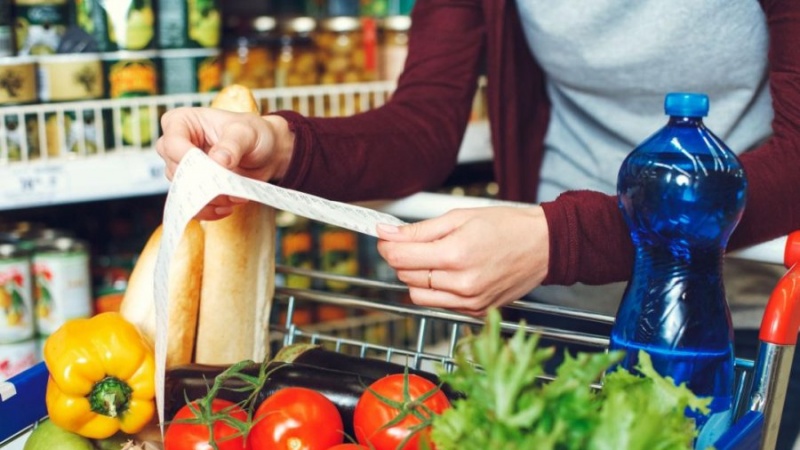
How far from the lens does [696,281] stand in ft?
2.80

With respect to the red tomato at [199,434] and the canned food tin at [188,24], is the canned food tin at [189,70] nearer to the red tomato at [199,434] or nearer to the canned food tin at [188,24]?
the canned food tin at [188,24]

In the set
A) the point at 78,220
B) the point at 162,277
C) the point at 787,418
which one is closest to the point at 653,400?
the point at 162,277

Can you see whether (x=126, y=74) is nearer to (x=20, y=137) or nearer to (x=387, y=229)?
(x=20, y=137)

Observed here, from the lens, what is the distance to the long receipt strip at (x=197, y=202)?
805mm

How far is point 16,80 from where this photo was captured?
1.47 meters

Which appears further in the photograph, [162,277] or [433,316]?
[433,316]

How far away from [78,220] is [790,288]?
140cm

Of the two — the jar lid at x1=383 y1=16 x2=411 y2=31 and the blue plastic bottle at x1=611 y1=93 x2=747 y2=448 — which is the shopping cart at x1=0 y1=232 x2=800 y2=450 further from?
the jar lid at x1=383 y1=16 x2=411 y2=31

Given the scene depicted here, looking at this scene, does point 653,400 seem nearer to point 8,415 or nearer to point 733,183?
point 733,183

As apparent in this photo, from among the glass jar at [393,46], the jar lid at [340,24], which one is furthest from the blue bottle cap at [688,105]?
the jar lid at [340,24]

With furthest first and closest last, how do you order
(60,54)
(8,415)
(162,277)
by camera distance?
(60,54)
(8,415)
(162,277)

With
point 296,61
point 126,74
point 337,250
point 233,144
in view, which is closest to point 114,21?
point 126,74

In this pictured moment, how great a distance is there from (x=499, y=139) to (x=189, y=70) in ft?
1.89

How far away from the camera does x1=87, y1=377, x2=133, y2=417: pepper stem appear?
3.04ft
